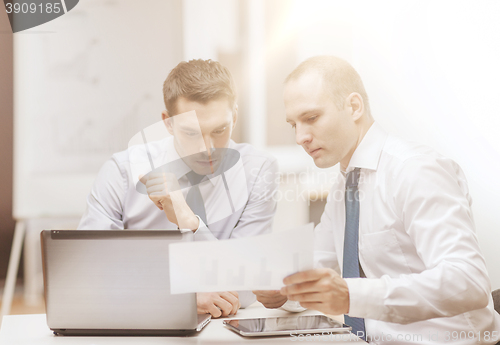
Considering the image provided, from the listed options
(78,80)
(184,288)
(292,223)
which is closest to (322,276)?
(184,288)

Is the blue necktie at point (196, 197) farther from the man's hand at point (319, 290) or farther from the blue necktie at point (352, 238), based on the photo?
the man's hand at point (319, 290)

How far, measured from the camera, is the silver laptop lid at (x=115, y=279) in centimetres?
86

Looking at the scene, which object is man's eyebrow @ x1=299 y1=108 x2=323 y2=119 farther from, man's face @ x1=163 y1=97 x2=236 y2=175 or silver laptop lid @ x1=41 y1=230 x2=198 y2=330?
silver laptop lid @ x1=41 y1=230 x2=198 y2=330

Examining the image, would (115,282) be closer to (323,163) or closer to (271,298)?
(271,298)

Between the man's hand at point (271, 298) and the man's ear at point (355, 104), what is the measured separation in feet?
1.95

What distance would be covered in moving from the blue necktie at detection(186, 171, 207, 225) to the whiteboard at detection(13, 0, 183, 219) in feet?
2.19

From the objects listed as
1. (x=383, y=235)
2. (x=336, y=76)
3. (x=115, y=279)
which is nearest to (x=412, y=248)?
(x=383, y=235)

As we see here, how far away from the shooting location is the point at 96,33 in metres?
2.30

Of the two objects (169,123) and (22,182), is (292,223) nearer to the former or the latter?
(169,123)

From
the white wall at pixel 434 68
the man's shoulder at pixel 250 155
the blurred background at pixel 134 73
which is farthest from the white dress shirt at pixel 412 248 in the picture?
the blurred background at pixel 134 73

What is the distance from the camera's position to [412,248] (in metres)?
1.11

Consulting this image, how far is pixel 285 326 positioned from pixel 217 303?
211 mm

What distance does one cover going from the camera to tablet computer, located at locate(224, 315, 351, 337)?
880 mm

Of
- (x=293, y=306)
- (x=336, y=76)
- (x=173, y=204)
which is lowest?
(x=293, y=306)
